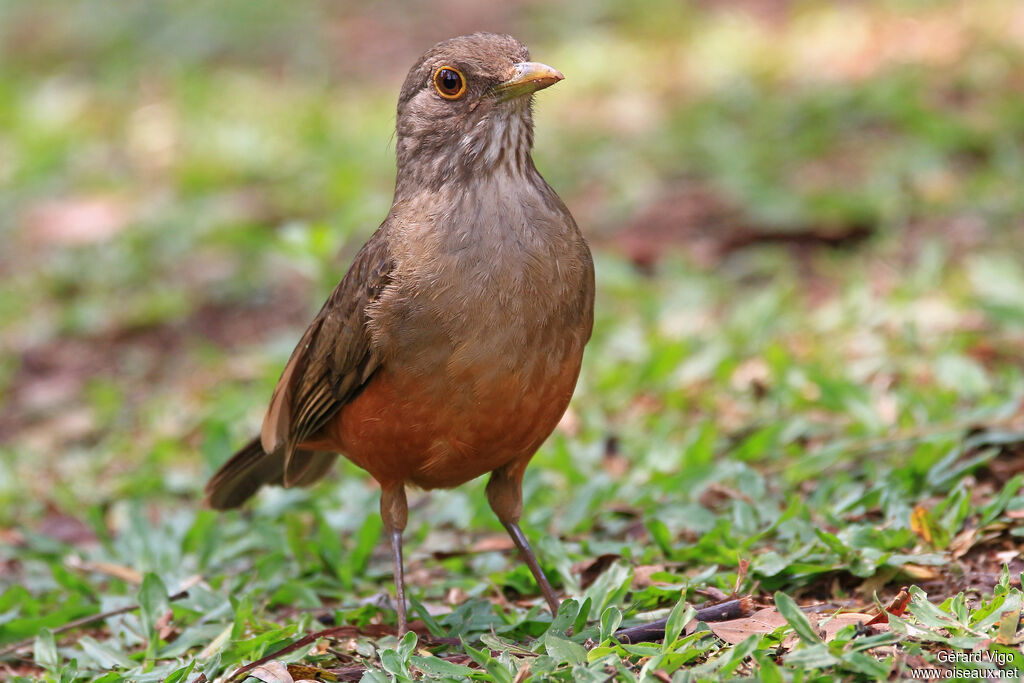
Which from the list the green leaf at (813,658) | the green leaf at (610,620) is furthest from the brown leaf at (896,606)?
the green leaf at (610,620)

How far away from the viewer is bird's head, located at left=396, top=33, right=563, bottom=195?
482 centimetres

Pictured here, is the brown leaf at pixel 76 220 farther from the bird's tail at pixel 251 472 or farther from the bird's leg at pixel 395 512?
the bird's leg at pixel 395 512

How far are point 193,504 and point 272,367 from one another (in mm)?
1158

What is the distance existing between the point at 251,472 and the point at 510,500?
1306mm

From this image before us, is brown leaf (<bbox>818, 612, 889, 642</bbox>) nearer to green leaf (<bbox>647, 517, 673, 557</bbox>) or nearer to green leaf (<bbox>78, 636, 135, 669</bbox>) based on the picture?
green leaf (<bbox>647, 517, 673, 557</bbox>)

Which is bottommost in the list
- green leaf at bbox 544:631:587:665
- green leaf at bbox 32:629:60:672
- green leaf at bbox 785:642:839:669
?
green leaf at bbox 32:629:60:672

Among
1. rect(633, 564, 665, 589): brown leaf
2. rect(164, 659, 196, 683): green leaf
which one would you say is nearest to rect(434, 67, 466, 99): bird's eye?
rect(633, 564, 665, 589): brown leaf

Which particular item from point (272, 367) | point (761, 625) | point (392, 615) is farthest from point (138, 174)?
point (761, 625)

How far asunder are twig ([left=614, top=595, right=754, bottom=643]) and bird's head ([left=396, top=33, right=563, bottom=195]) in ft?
5.54

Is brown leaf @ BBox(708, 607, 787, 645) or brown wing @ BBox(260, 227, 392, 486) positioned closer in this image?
brown leaf @ BBox(708, 607, 787, 645)

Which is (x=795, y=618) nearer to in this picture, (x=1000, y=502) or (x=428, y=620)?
(x=1000, y=502)

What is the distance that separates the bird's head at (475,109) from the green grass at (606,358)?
5.30 ft

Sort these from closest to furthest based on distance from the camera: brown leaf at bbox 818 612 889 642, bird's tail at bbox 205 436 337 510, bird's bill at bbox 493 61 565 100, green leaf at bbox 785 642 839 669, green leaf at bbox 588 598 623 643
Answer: green leaf at bbox 785 642 839 669 → brown leaf at bbox 818 612 889 642 → green leaf at bbox 588 598 623 643 → bird's bill at bbox 493 61 565 100 → bird's tail at bbox 205 436 337 510

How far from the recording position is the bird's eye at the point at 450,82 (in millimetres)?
4895
